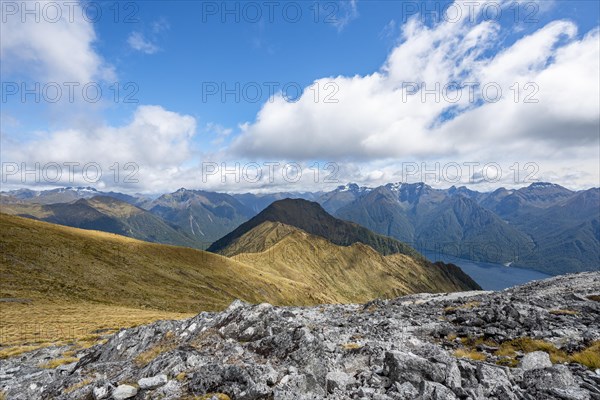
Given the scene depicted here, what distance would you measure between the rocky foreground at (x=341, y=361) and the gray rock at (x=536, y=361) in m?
0.04

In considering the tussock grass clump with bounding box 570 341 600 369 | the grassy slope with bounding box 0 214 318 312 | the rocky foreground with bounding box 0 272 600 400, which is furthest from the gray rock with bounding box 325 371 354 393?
the grassy slope with bounding box 0 214 318 312

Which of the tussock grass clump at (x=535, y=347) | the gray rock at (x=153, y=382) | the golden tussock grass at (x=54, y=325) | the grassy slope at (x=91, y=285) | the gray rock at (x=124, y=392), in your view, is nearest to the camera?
the gray rock at (x=124, y=392)

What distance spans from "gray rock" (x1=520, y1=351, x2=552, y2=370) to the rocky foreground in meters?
0.04

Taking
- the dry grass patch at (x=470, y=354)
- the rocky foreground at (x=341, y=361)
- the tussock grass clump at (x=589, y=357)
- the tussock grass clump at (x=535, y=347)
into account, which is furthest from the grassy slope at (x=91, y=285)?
the tussock grass clump at (x=589, y=357)

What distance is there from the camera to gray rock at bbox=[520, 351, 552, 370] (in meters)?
11.1

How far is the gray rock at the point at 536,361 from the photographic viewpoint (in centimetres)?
1114

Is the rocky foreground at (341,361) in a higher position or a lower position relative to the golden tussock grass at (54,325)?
higher

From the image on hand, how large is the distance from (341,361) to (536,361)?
7.43 metres

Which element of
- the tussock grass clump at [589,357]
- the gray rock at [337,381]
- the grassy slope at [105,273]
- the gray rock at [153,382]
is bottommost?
the grassy slope at [105,273]

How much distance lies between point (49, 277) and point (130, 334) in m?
57.7

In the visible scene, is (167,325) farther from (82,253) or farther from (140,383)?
(82,253)

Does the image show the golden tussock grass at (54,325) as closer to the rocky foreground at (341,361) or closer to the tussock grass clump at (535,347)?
the rocky foreground at (341,361)

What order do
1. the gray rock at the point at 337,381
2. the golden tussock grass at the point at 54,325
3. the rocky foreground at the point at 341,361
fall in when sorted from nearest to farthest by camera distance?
the rocky foreground at the point at 341,361
the gray rock at the point at 337,381
the golden tussock grass at the point at 54,325

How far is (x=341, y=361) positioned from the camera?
1229 cm
